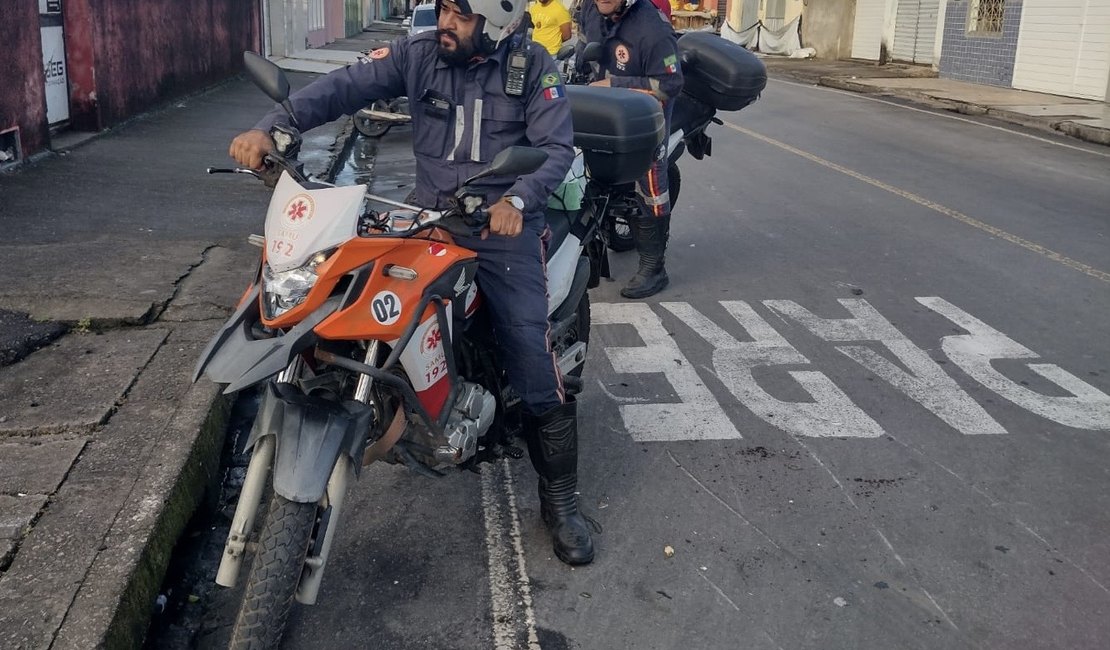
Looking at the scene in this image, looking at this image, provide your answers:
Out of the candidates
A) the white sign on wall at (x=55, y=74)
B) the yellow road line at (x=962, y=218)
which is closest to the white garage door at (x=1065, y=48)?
the yellow road line at (x=962, y=218)

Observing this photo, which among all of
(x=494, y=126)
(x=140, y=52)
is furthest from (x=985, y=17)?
(x=494, y=126)

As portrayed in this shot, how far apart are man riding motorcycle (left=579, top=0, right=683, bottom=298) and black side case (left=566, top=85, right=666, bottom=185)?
4.40ft

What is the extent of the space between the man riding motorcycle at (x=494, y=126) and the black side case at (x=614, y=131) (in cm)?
143

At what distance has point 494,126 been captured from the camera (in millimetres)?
3924

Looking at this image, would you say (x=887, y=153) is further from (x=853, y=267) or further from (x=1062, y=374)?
(x=1062, y=374)

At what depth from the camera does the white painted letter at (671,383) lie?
5117 millimetres

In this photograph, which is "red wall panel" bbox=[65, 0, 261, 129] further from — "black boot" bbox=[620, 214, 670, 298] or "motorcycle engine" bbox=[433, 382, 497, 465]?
"motorcycle engine" bbox=[433, 382, 497, 465]

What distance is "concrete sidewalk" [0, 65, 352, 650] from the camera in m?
3.37

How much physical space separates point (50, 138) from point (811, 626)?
917 cm

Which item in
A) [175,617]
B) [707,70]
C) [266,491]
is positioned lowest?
[175,617]

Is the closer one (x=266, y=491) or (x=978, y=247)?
(x=266, y=491)

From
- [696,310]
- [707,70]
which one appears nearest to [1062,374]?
[696,310]

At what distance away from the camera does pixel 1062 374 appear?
5.87 meters

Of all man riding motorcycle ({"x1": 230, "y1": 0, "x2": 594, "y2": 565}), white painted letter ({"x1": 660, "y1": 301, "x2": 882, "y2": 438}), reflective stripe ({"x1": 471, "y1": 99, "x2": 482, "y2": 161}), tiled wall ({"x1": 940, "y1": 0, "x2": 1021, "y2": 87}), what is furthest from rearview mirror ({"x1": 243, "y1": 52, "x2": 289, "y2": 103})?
tiled wall ({"x1": 940, "y1": 0, "x2": 1021, "y2": 87})
